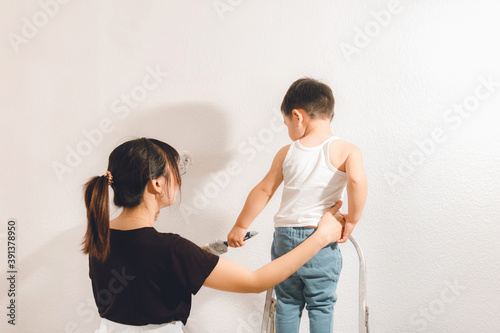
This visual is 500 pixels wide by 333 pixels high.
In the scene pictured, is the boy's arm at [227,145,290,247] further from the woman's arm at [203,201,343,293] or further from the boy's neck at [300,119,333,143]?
the woman's arm at [203,201,343,293]

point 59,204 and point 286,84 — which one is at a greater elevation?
point 286,84

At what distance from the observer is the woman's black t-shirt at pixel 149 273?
0.76m

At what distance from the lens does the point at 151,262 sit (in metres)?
0.76

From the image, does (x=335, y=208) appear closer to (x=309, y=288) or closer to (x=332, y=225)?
(x=332, y=225)

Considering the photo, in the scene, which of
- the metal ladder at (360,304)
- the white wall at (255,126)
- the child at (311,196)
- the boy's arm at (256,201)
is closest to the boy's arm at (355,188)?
the child at (311,196)

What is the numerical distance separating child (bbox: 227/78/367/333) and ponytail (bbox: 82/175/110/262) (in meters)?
0.47

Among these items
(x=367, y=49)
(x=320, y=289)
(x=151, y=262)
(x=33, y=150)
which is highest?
(x=367, y=49)

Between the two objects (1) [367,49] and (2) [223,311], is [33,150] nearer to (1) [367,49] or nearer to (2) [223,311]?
(2) [223,311]

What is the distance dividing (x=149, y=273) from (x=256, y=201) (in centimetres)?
48

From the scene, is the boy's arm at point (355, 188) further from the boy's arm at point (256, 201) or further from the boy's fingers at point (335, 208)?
the boy's arm at point (256, 201)

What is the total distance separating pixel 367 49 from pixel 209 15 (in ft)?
2.04

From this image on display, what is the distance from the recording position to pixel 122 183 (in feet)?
2.71

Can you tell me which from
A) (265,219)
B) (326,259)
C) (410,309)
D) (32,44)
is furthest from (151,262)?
(32,44)

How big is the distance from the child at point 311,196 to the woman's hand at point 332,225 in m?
0.02
